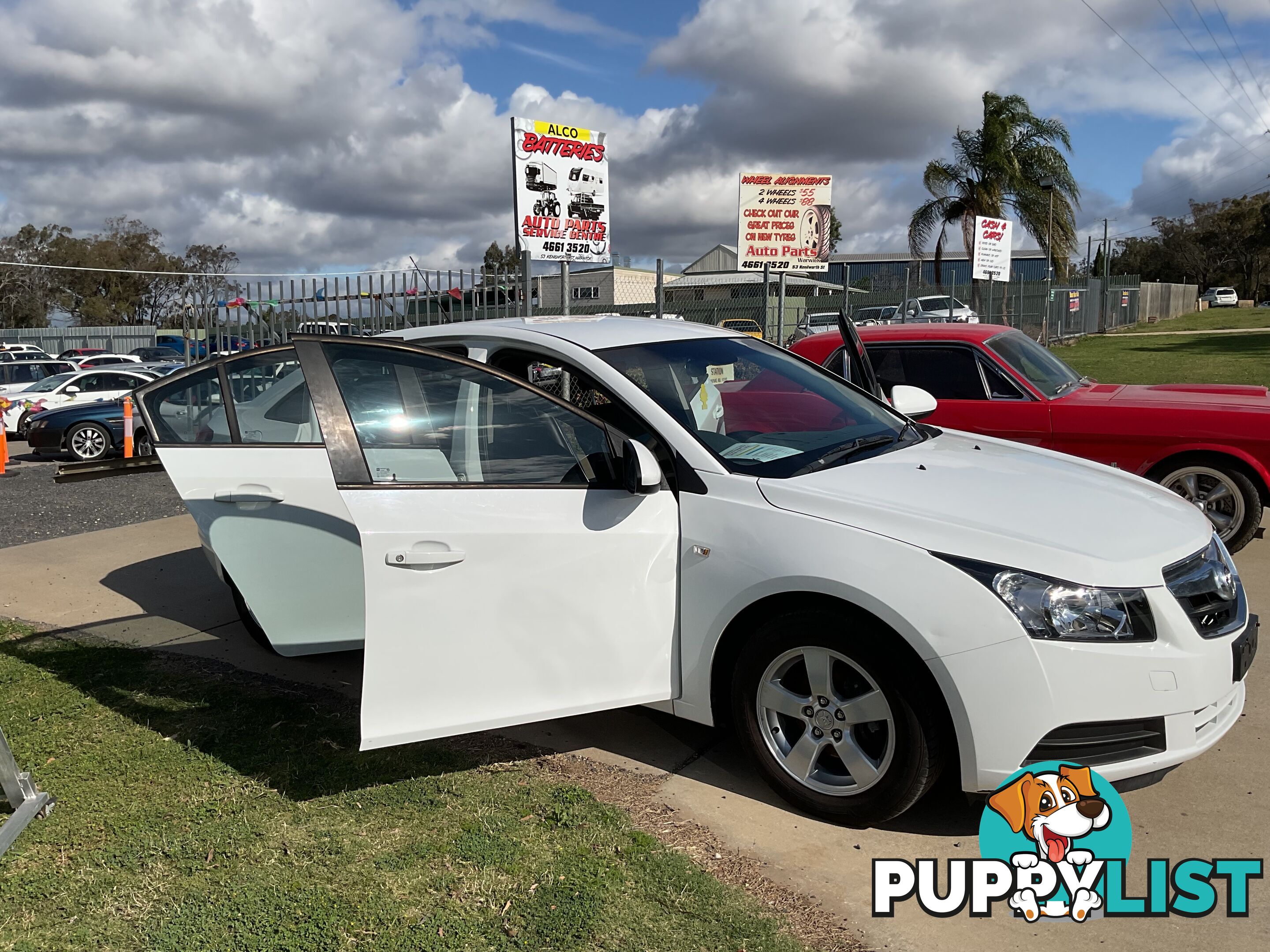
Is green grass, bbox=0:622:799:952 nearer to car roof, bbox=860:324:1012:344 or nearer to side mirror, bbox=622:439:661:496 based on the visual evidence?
side mirror, bbox=622:439:661:496

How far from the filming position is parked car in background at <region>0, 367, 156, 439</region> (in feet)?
59.2

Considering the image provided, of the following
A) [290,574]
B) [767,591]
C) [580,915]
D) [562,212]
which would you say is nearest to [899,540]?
[767,591]

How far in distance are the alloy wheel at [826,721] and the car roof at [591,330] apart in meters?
1.57

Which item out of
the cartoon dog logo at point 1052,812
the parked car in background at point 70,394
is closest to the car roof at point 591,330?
the cartoon dog logo at point 1052,812

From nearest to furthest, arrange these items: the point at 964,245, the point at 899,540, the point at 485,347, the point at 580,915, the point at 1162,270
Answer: the point at 580,915
the point at 899,540
the point at 485,347
the point at 964,245
the point at 1162,270

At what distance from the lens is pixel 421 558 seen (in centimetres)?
325

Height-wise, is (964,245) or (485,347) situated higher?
(964,245)

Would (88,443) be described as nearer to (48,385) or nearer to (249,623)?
(48,385)

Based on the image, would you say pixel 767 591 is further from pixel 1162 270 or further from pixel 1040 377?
pixel 1162 270

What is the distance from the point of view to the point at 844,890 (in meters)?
3.03

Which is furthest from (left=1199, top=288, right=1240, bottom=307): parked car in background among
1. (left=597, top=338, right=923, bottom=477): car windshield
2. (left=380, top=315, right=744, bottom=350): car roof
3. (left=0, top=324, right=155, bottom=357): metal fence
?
(left=380, top=315, right=744, bottom=350): car roof

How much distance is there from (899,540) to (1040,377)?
4978 mm

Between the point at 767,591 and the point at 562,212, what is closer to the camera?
the point at 767,591

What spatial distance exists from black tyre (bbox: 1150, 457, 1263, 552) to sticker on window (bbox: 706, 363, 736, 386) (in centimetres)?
387
